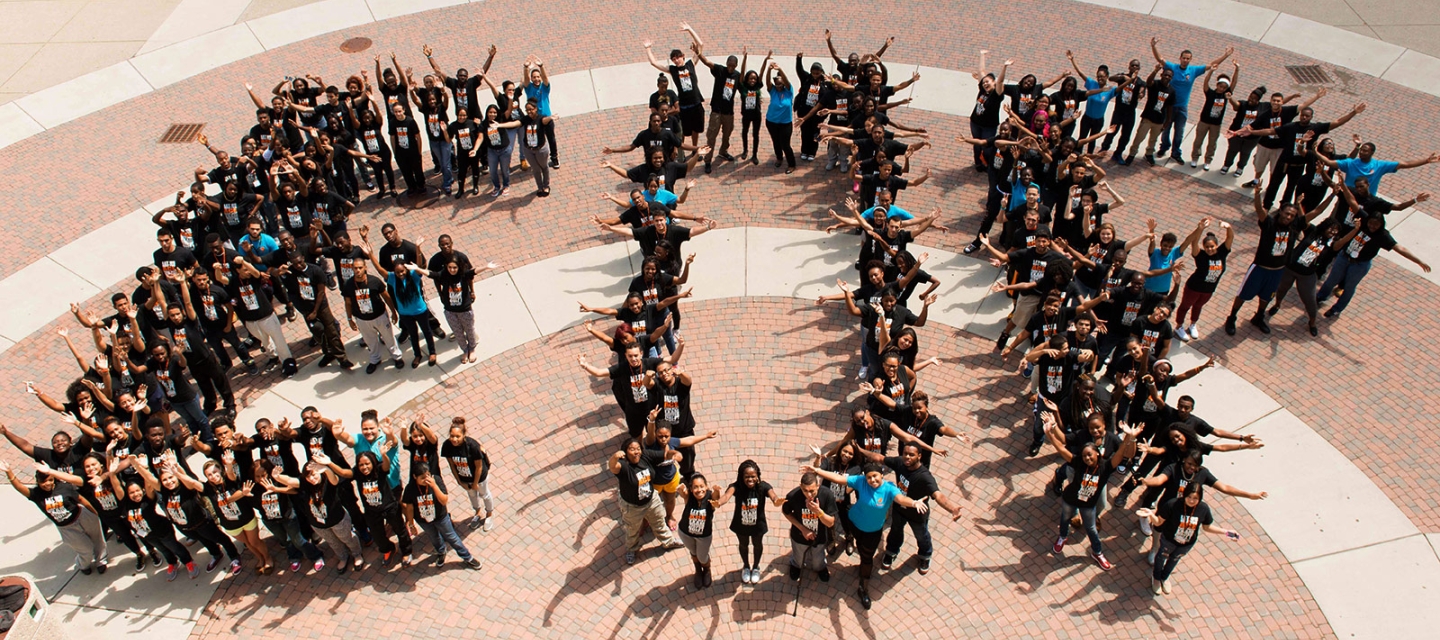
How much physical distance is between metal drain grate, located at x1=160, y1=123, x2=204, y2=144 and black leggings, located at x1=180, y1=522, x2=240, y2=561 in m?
9.47

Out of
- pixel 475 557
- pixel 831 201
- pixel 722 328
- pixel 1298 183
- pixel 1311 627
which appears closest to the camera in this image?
pixel 1311 627

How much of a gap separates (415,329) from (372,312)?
576 millimetres

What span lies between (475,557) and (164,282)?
16.7ft

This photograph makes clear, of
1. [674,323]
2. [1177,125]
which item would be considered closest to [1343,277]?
[1177,125]

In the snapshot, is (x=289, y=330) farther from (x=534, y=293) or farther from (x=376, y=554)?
(x=376, y=554)

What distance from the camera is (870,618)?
364 inches

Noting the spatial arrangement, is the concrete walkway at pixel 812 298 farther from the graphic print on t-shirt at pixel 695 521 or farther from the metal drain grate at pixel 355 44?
the metal drain grate at pixel 355 44

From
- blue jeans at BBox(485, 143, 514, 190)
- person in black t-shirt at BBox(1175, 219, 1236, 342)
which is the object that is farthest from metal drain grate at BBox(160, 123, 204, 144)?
person in black t-shirt at BBox(1175, 219, 1236, 342)

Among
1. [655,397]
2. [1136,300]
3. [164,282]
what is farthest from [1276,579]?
[164,282]

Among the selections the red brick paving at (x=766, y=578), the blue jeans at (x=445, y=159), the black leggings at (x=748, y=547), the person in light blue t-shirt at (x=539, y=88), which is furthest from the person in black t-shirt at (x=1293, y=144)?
the blue jeans at (x=445, y=159)

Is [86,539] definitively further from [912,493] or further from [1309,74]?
[1309,74]

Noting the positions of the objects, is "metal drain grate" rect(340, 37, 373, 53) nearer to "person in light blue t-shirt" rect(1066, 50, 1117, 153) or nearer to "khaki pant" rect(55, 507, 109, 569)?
"khaki pant" rect(55, 507, 109, 569)

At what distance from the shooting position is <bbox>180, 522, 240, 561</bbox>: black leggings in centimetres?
937

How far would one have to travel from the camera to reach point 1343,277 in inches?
484
